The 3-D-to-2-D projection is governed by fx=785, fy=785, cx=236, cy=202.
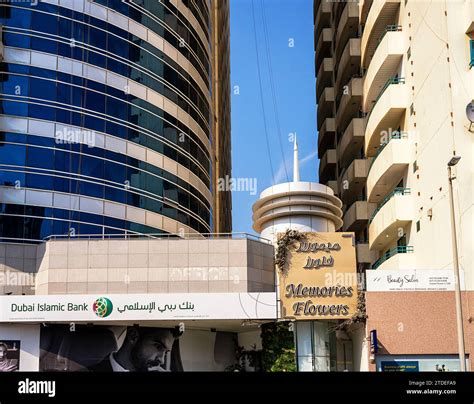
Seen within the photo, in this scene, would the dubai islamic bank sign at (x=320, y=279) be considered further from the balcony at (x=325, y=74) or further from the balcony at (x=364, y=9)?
the balcony at (x=325, y=74)

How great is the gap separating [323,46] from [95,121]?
30019 millimetres

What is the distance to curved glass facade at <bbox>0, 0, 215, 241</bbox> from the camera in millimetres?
43844

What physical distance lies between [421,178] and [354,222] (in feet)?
47.6

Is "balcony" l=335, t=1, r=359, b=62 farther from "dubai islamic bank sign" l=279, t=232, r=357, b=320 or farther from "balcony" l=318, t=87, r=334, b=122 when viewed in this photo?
"dubai islamic bank sign" l=279, t=232, r=357, b=320

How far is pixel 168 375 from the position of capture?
5629 mm

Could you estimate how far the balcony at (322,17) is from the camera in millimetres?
69875

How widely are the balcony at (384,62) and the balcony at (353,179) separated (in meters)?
4.76

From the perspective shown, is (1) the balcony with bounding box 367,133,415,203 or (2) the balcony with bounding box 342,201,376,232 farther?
(2) the balcony with bounding box 342,201,376,232

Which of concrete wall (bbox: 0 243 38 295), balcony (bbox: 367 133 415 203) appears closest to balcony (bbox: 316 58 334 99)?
balcony (bbox: 367 133 415 203)

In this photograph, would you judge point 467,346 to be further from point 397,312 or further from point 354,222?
point 354,222

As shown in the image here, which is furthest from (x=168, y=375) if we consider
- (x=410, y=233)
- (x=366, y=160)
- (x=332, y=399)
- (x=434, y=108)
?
(x=366, y=160)

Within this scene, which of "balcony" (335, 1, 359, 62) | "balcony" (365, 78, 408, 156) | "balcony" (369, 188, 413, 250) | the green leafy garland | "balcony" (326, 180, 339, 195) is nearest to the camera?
the green leafy garland

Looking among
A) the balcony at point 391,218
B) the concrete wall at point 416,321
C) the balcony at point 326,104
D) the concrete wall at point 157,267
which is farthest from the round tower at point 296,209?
the balcony at point 326,104

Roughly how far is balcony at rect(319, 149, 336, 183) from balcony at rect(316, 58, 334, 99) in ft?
22.7
